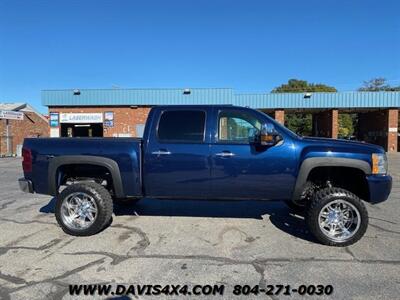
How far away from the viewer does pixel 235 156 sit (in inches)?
212

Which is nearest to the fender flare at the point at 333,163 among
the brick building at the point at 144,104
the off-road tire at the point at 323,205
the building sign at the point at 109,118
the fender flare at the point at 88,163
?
the off-road tire at the point at 323,205

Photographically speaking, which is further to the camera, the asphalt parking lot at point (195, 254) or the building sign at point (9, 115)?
the building sign at point (9, 115)

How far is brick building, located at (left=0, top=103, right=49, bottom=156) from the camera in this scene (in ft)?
108

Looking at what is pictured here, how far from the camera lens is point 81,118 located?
33.4m

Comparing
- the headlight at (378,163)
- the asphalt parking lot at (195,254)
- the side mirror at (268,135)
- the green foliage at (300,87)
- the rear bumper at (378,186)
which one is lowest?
the asphalt parking lot at (195,254)

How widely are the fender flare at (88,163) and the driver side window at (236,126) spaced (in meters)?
1.71

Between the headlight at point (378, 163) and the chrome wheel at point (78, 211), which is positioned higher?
the headlight at point (378, 163)

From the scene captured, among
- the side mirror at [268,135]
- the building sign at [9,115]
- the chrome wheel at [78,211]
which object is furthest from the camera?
the building sign at [9,115]

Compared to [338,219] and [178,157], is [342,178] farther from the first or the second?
[178,157]

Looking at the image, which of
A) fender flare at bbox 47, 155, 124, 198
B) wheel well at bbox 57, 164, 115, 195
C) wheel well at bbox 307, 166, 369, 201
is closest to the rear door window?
fender flare at bbox 47, 155, 124, 198

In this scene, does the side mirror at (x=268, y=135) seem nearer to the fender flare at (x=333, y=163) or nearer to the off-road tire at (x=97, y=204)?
the fender flare at (x=333, y=163)

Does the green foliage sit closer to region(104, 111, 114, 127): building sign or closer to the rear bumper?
region(104, 111, 114, 127): building sign

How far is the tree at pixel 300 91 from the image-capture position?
60619 mm

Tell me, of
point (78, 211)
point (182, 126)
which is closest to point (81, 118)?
point (78, 211)
